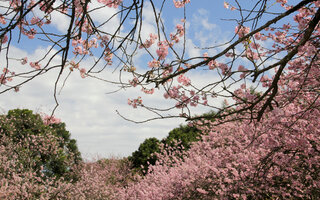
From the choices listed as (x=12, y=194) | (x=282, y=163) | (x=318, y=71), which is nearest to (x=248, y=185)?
(x=282, y=163)

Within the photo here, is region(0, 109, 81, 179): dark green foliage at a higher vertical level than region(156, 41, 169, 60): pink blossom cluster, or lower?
higher

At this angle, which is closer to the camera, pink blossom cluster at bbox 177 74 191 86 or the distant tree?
pink blossom cluster at bbox 177 74 191 86

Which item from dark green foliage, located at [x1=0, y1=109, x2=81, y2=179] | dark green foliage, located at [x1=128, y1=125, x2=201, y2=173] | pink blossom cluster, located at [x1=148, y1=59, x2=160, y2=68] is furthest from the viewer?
dark green foliage, located at [x1=128, y1=125, x2=201, y2=173]

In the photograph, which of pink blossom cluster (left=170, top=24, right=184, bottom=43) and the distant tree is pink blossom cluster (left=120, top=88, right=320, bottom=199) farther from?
the distant tree

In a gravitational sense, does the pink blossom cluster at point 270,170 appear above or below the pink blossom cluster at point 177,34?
below

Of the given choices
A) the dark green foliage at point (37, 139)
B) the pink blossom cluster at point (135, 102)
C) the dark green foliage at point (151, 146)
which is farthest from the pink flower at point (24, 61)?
the dark green foliage at point (151, 146)

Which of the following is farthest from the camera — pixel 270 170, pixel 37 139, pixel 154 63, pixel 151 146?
pixel 151 146

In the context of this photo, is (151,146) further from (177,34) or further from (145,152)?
(177,34)

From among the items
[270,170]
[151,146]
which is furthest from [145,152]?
[270,170]

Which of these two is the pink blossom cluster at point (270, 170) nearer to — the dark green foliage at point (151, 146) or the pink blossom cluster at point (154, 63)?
the pink blossom cluster at point (154, 63)

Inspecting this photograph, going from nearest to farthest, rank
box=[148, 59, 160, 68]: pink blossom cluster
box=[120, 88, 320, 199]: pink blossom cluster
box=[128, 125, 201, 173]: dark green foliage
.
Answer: box=[148, 59, 160, 68]: pink blossom cluster < box=[120, 88, 320, 199]: pink blossom cluster < box=[128, 125, 201, 173]: dark green foliage

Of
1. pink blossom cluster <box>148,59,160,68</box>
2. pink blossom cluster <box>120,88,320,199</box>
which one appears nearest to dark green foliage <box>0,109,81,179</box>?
pink blossom cluster <box>120,88,320,199</box>

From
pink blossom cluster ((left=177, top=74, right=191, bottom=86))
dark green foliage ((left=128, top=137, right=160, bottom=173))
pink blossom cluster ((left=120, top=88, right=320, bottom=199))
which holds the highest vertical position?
dark green foliage ((left=128, top=137, right=160, bottom=173))

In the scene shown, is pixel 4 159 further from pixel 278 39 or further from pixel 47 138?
pixel 278 39
